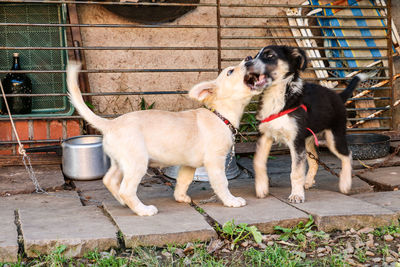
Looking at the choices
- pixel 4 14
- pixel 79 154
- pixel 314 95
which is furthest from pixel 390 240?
pixel 4 14

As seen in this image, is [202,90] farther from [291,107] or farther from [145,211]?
[145,211]

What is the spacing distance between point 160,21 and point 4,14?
1.78 m

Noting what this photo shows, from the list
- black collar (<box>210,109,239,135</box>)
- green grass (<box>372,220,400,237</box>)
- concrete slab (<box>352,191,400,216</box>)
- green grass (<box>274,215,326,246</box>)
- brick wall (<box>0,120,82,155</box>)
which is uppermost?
black collar (<box>210,109,239,135</box>)

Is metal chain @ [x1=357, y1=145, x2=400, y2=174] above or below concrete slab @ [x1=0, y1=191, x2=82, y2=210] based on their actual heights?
above

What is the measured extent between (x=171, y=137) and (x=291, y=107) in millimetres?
985

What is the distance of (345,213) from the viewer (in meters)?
3.43

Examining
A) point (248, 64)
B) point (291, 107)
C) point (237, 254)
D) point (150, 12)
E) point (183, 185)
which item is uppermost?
point (150, 12)

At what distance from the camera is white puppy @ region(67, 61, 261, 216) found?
3.35 m

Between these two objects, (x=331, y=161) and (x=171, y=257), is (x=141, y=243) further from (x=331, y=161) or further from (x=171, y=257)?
(x=331, y=161)

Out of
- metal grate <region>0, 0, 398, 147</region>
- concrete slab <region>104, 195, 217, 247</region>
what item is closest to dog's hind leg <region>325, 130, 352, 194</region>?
concrete slab <region>104, 195, 217, 247</region>

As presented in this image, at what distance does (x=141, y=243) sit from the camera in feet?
9.85

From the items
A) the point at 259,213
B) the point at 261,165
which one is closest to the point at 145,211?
the point at 259,213

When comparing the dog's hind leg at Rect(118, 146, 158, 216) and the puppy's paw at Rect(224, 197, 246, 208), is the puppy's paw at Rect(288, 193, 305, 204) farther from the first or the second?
the dog's hind leg at Rect(118, 146, 158, 216)

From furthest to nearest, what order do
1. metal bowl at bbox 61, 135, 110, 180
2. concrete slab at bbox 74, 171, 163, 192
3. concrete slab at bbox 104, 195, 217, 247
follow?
metal bowl at bbox 61, 135, 110, 180, concrete slab at bbox 74, 171, 163, 192, concrete slab at bbox 104, 195, 217, 247
